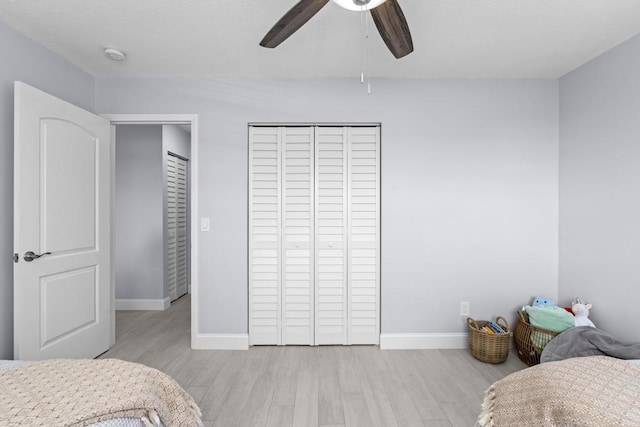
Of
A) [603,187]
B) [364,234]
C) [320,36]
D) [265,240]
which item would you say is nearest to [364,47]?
[320,36]

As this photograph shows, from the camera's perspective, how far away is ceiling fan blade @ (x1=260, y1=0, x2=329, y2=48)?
54.0 inches

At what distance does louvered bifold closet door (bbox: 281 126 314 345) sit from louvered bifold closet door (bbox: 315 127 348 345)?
7 cm

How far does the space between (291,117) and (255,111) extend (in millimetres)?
326

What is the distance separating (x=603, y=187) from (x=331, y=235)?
6.98ft

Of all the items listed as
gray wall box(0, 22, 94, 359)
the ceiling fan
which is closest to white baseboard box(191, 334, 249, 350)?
gray wall box(0, 22, 94, 359)

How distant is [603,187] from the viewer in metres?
2.47

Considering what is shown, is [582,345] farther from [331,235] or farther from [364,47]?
[364,47]

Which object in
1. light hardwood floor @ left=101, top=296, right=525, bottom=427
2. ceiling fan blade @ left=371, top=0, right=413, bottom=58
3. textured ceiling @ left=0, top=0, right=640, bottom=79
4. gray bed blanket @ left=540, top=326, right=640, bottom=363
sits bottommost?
light hardwood floor @ left=101, top=296, right=525, bottom=427

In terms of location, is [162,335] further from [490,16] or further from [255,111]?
[490,16]

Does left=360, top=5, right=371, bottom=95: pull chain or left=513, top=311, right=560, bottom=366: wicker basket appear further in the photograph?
left=513, top=311, right=560, bottom=366: wicker basket

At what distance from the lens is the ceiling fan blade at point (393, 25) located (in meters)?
1.38

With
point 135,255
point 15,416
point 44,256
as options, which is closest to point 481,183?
point 15,416

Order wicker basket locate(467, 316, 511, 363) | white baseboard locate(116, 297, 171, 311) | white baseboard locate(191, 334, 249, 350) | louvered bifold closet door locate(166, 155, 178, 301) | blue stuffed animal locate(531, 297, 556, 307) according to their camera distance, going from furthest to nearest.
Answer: louvered bifold closet door locate(166, 155, 178, 301) → white baseboard locate(116, 297, 171, 311) → white baseboard locate(191, 334, 249, 350) → blue stuffed animal locate(531, 297, 556, 307) → wicker basket locate(467, 316, 511, 363)

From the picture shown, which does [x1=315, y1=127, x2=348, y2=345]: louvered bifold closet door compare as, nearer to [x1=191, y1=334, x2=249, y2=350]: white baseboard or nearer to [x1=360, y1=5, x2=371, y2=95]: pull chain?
[x1=360, y1=5, x2=371, y2=95]: pull chain
